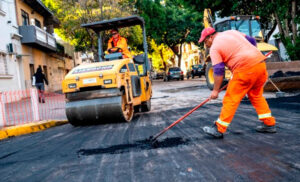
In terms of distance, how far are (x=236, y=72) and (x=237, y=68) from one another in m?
0.06

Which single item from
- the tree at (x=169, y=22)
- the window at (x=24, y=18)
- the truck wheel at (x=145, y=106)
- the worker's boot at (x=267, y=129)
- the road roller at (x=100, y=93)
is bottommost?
the worker's boot at (x=267, y=129)

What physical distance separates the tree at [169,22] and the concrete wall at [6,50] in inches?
480

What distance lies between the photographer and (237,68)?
13.3 feet

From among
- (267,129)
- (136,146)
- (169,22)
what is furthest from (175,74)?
(136,146)

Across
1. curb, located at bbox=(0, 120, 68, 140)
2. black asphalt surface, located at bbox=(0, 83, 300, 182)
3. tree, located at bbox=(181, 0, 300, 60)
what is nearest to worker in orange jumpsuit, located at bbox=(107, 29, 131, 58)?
curb, located at bbox=(0, 120, 68, 140)

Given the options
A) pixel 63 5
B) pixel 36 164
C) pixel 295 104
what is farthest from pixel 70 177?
pixel 63 5

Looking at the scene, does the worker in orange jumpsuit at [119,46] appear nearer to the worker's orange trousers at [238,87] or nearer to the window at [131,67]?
the window at [131,67]

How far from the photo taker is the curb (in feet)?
21.0

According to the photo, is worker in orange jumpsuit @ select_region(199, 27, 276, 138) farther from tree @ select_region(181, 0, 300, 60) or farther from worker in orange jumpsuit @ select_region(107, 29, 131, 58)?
tree @ select_region(181, 0, 300, 60)

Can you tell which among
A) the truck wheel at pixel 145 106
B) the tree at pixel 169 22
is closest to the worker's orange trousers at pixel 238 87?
the truck wheel at pixel 145 106

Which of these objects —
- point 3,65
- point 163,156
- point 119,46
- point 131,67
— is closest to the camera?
point 163,156

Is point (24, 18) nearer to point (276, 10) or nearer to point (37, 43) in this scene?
point (37, 43)

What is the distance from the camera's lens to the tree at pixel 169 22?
27.4 metres

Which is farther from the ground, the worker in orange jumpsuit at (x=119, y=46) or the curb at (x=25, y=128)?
the worker in orange jumpsuit at (x=119, y=46)
